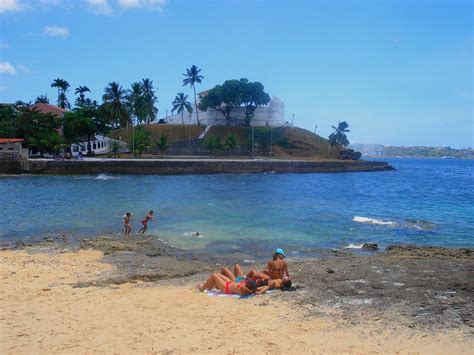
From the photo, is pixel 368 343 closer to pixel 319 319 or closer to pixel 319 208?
pixel 319 319

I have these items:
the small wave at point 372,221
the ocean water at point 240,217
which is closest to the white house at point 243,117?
the ocean water at point 240,217

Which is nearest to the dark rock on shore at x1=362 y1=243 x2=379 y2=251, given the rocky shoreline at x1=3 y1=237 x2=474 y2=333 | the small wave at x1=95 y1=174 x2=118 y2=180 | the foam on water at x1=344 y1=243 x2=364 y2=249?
the foam on water at x1=344 y1=243 x2=364 y2=249

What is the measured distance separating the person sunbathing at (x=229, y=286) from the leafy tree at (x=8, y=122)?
6343cm

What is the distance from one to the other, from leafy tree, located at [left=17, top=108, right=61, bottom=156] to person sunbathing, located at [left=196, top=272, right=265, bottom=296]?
200ft

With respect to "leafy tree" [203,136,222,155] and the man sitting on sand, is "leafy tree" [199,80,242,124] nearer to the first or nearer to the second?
"leafy tree" [203,136,222,155]

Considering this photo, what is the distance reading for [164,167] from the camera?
6438 centimetres

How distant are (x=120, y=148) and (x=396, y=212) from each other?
62219 millimetres

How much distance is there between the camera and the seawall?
57938mm

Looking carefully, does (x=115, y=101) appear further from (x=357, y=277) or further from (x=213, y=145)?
(x=357, y=277)

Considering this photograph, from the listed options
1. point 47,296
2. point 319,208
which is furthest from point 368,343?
point 319,208

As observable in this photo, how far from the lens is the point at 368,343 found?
733cm

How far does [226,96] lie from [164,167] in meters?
37.3

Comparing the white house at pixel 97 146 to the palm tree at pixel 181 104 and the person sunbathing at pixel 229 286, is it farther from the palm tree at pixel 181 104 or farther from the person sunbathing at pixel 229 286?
the person sunbathing at pixel 229 286

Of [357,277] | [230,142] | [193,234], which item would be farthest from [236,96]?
[357,277]
